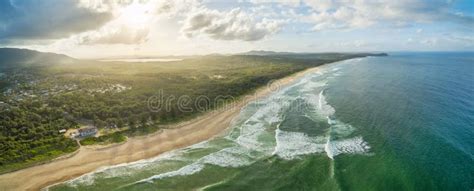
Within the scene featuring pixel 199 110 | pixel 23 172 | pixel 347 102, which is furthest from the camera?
pixel 347 102

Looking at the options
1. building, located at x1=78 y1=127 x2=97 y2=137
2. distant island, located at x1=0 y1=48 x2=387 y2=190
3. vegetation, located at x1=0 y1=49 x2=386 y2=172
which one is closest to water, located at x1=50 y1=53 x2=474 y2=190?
distant island, located at x1=0 y1=48 x2=387 y2=190

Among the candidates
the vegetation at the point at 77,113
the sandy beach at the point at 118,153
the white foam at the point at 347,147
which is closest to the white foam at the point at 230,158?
the sandy beach at the point at 118,153

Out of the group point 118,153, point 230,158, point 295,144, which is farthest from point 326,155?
point 118,153

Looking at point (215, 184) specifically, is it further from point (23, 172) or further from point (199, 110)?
point (199, 110)

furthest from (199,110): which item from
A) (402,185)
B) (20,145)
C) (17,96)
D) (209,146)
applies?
(17,96)

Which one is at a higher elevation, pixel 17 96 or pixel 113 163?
pixel 17 96

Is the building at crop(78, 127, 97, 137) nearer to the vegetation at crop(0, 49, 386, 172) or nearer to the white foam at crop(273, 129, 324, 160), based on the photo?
the vegetation at crop(0, 49, 386, 172)

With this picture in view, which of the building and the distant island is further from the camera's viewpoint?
the building
